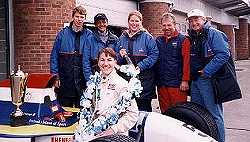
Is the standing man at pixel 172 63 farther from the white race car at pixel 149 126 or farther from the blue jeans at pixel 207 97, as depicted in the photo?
the white race car at pixel 149 126

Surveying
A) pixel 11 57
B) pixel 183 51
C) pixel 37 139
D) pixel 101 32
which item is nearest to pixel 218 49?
pixel 183 51

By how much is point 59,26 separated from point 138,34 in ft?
12.0

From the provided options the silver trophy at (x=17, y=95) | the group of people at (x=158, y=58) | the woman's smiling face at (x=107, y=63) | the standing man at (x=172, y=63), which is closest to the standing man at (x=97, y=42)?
the group of people at (x=158, y=58)

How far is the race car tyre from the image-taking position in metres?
4.72

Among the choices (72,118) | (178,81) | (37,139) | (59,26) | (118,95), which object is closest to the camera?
(37,139)

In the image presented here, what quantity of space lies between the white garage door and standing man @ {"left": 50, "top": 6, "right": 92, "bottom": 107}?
5.25 meters

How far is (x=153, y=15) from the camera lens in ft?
46.4

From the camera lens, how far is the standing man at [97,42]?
5461 millimetres

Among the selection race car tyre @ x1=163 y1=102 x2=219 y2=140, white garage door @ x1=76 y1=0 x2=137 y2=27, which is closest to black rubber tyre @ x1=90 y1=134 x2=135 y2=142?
race car tyre @ x1=163 y1=102 x2=219 y2=140

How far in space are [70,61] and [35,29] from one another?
A: 10.8ft

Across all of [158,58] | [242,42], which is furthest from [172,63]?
[242,42]

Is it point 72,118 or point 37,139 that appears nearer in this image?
point 37,139

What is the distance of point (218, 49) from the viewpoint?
201 inches

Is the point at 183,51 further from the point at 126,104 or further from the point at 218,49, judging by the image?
the point at 126,104
